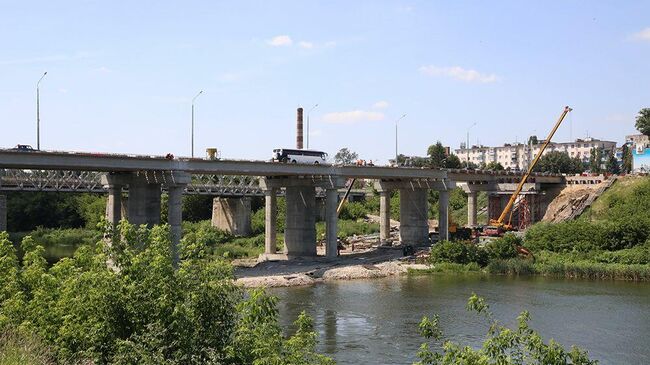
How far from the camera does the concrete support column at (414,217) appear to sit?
279 ft

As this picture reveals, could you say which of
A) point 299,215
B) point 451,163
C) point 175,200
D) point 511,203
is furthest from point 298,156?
point 451,163

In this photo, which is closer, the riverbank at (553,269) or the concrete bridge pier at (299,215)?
the riverbank at (553,269)

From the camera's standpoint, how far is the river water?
3716 cm

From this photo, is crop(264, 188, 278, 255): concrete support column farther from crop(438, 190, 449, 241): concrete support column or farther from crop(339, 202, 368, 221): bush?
crop(339, 202, 368, 221): bush

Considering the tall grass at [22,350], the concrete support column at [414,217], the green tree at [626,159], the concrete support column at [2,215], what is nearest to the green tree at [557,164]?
the green tree at [626,159]

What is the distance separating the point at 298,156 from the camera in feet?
242

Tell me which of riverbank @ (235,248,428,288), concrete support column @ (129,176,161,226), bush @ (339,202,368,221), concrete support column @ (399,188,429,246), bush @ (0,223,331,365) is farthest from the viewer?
bush @ (339,202,368,221)

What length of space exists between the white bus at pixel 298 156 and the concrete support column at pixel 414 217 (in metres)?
14.7

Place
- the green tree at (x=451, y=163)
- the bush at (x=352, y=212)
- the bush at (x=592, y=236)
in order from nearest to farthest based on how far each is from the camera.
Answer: the bush at (x=592, y=236) < the bush at (x=352, y=212) < the green tree at (x=451, y=163)

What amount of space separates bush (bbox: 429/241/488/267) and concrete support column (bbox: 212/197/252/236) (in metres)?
37.5

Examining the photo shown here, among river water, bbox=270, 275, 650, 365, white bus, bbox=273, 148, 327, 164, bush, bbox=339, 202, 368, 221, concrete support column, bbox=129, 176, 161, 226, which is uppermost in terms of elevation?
white bus, bbox=273, 148, 327, 164

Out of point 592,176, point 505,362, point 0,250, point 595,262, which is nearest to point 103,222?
point 0,250

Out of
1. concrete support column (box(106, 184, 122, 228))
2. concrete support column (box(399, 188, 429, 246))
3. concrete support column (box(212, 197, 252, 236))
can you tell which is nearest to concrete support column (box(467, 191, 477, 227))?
concrete support column (box(399, 188, 429, 246))

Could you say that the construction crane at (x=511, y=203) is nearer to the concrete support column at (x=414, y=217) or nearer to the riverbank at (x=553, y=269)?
the concrete support column at (x=414, y=217)
